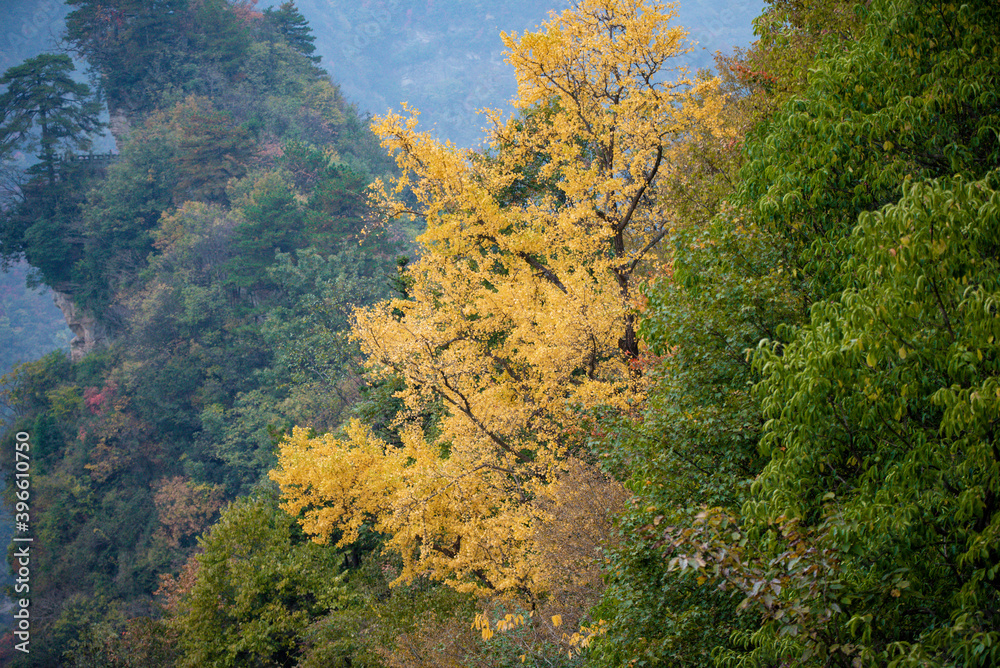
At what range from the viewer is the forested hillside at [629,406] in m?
3.94


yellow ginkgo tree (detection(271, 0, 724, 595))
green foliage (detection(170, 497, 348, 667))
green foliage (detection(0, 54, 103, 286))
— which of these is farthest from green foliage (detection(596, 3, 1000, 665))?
green foliage (detection(0, 54, 103, 286))

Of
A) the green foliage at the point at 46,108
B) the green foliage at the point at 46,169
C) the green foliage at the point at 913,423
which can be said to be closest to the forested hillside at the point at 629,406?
the green foliage at the point at 913,423

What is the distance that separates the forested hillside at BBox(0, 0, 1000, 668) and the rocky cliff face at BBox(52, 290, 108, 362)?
36.6 feet

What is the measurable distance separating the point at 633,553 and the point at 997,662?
10.3ft

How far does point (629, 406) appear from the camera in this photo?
10898 mm

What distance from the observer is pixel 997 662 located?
3424 mm

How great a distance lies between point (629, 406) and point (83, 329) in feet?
162

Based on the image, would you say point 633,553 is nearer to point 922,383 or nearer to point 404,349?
point 922,383

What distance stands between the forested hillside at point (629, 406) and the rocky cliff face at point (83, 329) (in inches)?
439

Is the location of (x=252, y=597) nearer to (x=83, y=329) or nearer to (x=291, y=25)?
(x=83, y=329)

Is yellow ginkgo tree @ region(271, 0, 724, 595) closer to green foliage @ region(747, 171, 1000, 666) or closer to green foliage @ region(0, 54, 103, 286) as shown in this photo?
green foliage @ region(747, 171, 1000, 666)

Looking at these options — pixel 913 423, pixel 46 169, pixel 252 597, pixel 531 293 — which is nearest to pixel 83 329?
pixel 46 169

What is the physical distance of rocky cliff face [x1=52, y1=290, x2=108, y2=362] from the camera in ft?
155

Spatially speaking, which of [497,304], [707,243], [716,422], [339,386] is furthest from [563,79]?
[339,386]
